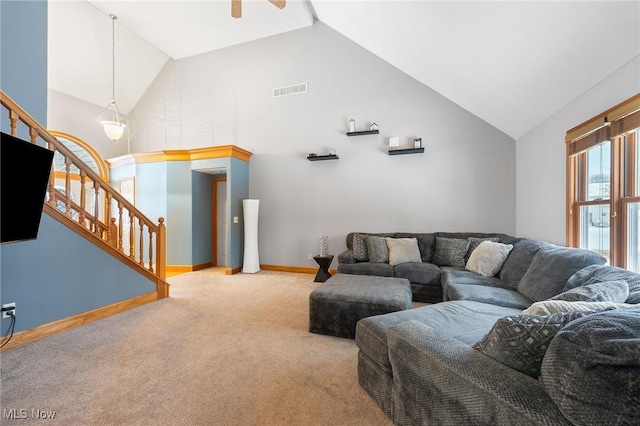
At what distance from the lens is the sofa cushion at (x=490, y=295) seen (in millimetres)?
2170

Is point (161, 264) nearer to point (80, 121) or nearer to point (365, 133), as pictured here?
point (365, 133)

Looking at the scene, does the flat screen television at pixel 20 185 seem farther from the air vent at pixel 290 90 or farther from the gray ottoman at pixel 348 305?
the air vent at pixel 290 90

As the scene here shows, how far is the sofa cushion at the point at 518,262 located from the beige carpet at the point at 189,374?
71.5 inches

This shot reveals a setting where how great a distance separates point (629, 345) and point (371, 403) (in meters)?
1.30

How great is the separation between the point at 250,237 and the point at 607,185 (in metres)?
4.80

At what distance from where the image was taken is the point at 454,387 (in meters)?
1.01

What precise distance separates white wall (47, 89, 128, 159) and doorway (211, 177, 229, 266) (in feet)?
9.20

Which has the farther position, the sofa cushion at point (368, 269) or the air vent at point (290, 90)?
the air vent at point (290, 90)

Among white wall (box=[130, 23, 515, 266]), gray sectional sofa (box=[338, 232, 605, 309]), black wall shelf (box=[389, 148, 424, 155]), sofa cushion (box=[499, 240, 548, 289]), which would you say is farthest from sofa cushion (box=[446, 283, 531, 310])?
black wall shelf (box=[389, 148, 424, 155])

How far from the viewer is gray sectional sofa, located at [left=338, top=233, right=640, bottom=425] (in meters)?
0.66

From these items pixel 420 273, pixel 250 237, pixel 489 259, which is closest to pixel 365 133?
pixel 420 273

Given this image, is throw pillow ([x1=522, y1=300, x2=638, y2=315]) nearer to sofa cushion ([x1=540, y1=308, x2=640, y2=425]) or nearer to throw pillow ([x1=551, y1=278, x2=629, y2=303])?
throw pillow ([x1=551, y1=278, x2=629, y2=303])

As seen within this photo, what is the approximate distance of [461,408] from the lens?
978 mm

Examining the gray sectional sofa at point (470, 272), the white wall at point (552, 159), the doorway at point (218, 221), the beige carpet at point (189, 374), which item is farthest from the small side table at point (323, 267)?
the white wall at point (552, 159)
